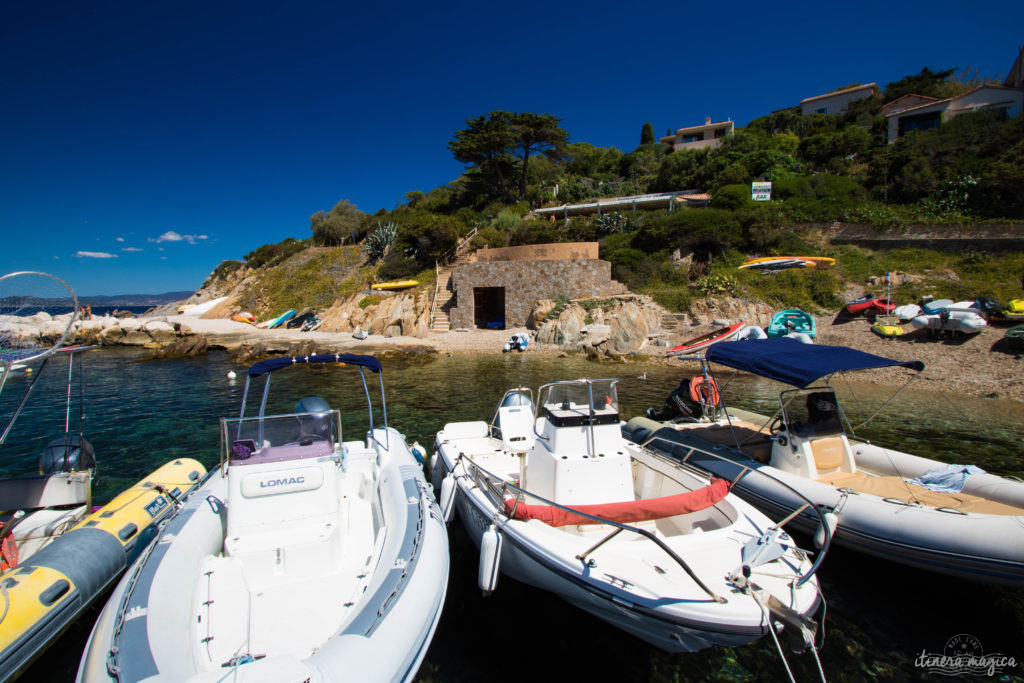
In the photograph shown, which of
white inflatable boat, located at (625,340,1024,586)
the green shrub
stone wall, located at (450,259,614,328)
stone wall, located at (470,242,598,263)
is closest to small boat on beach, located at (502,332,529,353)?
stone wall, located at (450,259,614,328)

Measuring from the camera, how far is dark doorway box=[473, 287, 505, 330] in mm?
29297

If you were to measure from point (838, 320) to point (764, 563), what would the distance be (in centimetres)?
2053

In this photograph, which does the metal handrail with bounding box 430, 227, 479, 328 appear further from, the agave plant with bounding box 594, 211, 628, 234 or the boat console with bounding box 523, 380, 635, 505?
the boat console with bounding box 523, 380, 635, 505

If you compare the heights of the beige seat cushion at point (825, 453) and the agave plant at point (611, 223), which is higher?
the agave plant at point (611, 223)

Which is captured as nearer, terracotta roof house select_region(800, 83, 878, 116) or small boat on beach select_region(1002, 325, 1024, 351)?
small boat on beach select_region(1002, 325, 1024, 351)

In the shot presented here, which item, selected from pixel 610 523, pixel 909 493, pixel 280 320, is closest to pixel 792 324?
pixel 909 493

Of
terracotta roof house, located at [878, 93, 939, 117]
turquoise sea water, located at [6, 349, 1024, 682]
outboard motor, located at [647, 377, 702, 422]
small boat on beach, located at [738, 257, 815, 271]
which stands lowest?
turquoise sea water, located at [6, 349, 1024, 682]

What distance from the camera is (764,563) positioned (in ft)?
12.7

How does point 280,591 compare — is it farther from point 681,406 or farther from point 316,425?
point 681,406

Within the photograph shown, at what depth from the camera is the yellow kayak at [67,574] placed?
3.73m

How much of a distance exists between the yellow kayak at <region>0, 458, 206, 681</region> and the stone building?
21522 millimetres

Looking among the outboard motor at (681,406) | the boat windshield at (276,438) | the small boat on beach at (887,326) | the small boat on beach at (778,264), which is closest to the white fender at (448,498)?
the boat windshield at (276,438)

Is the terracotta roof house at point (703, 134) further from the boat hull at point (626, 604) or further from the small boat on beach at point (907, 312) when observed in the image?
the boat hull at point (626, 604)

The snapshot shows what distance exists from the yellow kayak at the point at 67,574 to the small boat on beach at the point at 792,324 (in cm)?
2085
